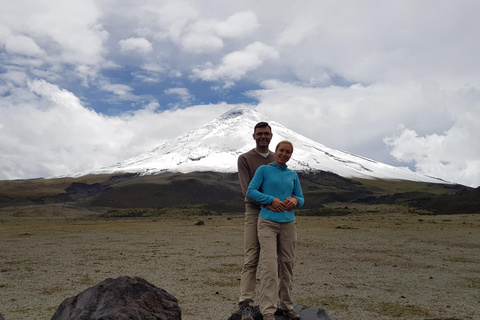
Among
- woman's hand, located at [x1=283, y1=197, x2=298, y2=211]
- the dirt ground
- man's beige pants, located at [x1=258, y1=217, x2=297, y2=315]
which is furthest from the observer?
the dirt ground

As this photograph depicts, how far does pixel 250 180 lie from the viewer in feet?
18.0

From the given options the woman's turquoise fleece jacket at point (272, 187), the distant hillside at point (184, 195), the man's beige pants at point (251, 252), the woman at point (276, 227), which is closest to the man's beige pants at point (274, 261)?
the woman at point (276, 227)

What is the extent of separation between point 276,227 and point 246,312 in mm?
1079

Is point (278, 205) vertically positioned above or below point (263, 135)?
below

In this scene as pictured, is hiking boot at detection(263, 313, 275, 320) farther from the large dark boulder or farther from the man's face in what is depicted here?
the man's face

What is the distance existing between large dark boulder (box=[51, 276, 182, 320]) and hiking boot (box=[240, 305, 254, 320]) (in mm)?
806

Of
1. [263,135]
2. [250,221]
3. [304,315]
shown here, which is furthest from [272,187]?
[304,315]

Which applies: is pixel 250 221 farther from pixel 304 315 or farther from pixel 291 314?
pixel 304 315

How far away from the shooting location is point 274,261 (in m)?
4.90

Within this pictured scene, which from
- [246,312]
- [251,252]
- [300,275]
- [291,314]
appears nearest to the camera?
[246,312]

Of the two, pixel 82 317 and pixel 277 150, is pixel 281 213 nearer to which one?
pixel 277 150

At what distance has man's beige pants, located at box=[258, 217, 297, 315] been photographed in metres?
4.76

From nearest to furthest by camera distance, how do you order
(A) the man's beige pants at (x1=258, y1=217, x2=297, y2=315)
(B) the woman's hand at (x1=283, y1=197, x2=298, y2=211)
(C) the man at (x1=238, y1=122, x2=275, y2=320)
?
1. (A) the man's beige pants at (x1=258, y1=217, x2=297, y2=315)
2. (B) the woman's hand at (x1=283, y1=197, x2=298, y2=211)
3. (C) the man at (x1=238, y1=122, x2=275, y2=320)

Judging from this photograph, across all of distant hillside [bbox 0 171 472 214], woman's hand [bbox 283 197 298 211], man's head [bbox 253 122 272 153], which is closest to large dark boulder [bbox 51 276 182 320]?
woman's hand [bbox 283 197 298 211]
